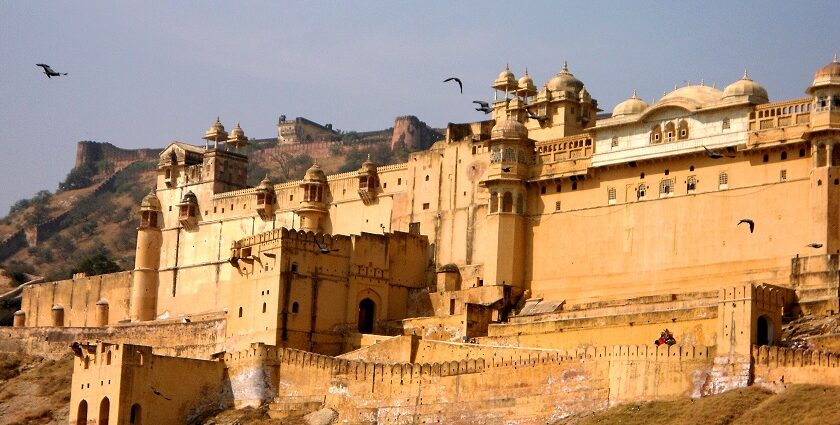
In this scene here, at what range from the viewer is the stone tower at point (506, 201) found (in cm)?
5750

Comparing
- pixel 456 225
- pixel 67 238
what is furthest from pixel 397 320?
pixel 67 238

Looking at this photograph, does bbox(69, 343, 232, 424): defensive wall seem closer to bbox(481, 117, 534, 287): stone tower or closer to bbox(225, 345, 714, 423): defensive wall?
bbox(225, 345, 714, 423): defensive wall

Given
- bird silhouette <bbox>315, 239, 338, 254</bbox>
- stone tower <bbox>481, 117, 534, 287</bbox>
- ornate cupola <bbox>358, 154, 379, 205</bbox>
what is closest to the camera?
bird silhouette <bbox>315, 239, 338, 254</bbox>

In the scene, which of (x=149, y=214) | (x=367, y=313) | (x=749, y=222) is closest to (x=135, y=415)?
(x=367, y=313)

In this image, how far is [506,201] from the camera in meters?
58.2

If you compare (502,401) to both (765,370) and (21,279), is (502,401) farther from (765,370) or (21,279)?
(21,279)

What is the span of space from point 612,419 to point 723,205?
11134mm

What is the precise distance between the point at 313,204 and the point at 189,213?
6.66 metres

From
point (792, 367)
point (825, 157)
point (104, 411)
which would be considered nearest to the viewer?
point (792, 367)

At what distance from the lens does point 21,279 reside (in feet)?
294

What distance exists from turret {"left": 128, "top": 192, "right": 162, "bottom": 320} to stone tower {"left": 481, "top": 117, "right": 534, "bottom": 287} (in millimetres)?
17091

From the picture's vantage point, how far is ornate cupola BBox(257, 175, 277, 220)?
225 feet

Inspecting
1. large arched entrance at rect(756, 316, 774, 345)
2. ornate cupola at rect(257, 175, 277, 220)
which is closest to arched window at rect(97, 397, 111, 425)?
ornate cupola at rect(257, 175, 277, 220)

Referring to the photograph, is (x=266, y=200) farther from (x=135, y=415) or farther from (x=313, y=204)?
(x=135, y=415)
